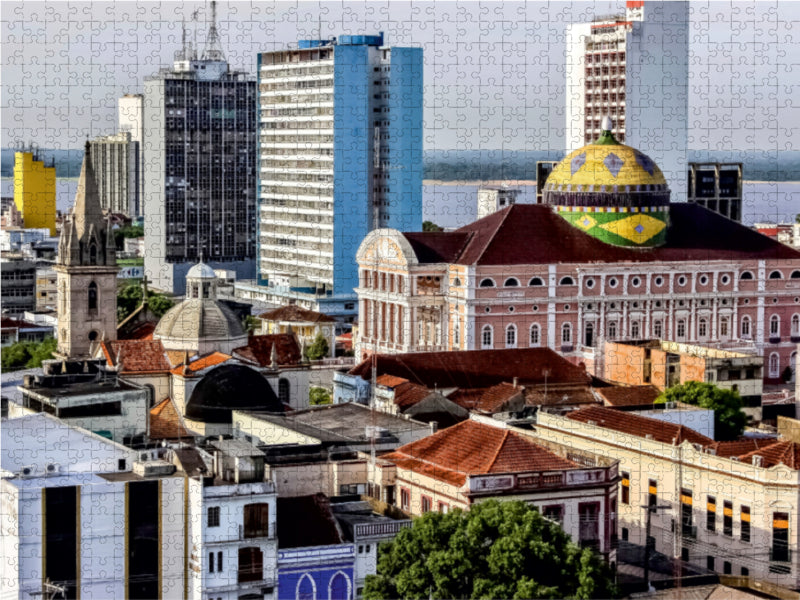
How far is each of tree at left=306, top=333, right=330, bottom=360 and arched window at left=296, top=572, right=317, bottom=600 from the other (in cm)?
2513

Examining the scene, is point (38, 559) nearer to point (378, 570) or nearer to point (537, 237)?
point (378, 570)

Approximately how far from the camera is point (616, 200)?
46.0 metres

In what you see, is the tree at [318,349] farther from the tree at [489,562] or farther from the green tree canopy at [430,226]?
the tree at [489,562]

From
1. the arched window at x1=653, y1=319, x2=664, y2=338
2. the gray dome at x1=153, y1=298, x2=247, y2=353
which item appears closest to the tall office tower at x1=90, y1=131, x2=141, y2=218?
the arched window at x1=653, y1=319, x2=664, y2=338

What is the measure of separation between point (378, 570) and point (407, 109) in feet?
141

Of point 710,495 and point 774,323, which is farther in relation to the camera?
point 774,323

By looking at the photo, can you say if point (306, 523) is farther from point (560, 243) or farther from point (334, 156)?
point (334, 156)

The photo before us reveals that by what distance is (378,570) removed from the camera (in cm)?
2181

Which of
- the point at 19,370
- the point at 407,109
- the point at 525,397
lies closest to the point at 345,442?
the point at 525,397

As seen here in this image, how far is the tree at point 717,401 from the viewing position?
3244cm

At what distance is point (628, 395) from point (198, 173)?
4208 cm

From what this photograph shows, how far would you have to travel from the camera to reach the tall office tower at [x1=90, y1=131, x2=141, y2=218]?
11044 centimetres

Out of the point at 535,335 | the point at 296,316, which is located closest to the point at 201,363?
the point at 535,335

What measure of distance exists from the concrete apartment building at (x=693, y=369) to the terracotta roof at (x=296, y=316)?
15.2 metres
